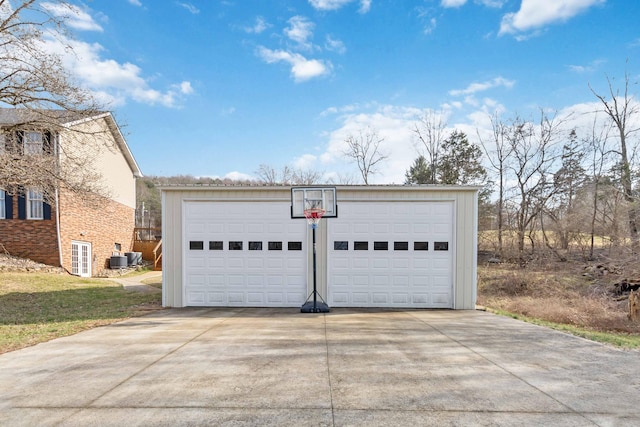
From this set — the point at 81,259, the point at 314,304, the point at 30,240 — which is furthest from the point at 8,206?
the point at 314,304

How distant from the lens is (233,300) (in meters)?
9.13

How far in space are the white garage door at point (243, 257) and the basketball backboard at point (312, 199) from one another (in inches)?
17.2

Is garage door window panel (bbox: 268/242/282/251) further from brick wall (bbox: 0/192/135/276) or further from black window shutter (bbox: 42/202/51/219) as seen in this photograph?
black window shutter (bbox: 42/202/51/219)

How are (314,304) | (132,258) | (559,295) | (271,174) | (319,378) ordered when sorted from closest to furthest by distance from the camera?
(319,378) → (314,304) → (559,295) → (132,258) → (271,174)

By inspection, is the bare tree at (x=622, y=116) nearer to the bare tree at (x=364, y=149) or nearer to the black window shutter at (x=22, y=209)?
the bare tree at (x=364, y=149)

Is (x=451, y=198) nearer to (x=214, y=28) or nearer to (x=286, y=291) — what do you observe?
(x=286, y=291)

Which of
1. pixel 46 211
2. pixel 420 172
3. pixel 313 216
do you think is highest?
pixel 420 172

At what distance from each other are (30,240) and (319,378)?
53.2 feet

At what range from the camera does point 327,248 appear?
9.10 meters

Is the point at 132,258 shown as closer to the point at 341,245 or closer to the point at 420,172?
the point at 341,245

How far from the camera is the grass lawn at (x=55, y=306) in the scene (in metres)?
6.36

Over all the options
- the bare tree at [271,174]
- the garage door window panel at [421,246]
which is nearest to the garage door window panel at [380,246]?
the garage door window panel at [421,246]

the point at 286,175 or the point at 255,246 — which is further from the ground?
the point at 286,175

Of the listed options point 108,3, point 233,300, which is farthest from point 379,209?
point 108,3
